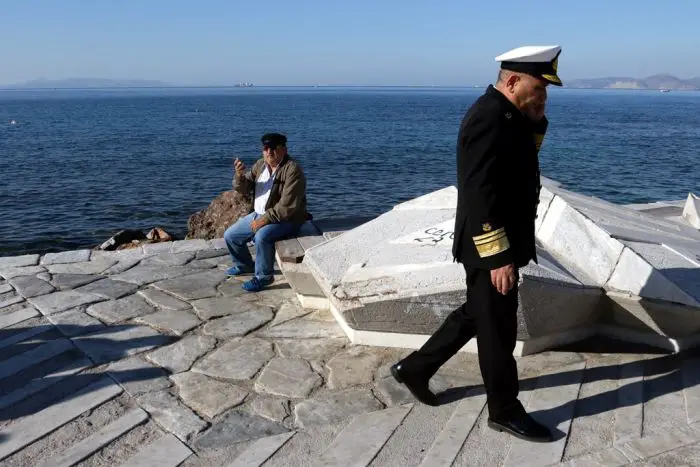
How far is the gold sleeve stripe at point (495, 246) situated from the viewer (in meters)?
3.21

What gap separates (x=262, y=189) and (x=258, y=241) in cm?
63

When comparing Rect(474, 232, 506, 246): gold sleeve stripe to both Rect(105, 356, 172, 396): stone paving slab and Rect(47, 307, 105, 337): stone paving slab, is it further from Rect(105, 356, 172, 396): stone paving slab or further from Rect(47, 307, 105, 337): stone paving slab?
Rect(47, 307, 105, 337): stone paving slab

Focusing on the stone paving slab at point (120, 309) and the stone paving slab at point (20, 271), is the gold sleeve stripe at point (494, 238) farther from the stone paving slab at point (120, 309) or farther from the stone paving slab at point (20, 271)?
the stone paving slab at point (20, 271)

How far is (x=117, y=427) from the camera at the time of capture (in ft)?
11.9

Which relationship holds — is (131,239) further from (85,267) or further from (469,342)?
(469,342)

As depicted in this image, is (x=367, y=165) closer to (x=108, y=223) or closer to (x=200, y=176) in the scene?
(x=200, y=176)

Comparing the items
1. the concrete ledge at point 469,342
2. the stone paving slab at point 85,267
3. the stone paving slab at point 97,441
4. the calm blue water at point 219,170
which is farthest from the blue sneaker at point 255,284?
the calm blue water at point 219,170

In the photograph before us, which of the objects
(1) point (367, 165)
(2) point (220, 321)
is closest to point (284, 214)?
(2) point (220, 321)

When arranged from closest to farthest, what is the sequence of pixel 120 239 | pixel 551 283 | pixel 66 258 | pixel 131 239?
pixel 551 283 < pixel 66 258 < pixel 120 239 < pixel 131 239

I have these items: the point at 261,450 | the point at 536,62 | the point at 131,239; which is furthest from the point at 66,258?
the point at 131,239

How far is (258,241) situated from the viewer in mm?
6184

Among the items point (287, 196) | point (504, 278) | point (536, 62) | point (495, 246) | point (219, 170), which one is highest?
point (536, 62)

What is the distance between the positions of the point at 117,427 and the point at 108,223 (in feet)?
48.3

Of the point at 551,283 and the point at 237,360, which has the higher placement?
the point at 551,283
